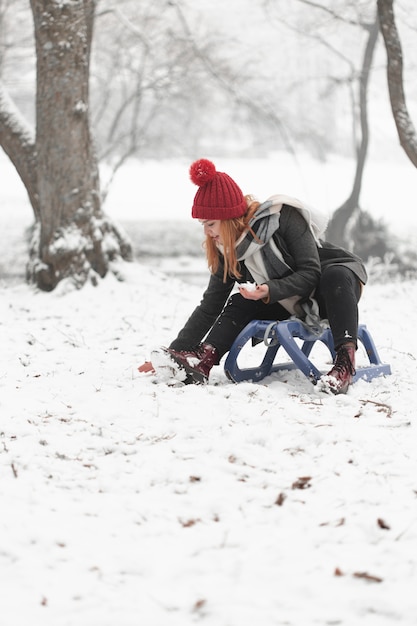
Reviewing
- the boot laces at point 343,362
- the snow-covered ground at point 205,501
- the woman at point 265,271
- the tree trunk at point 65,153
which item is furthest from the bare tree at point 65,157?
the boot laces at point 343,362

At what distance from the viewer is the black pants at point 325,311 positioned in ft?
12.2

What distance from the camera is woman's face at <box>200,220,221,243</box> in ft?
12.4

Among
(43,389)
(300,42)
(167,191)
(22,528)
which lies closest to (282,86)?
(300,42)

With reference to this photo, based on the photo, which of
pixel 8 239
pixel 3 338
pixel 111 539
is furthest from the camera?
pixel 8 239

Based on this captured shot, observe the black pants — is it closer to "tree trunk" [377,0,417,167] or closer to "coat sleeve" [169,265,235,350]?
"coat sleeve" [169,265,235,350]

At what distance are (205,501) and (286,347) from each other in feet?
4.82

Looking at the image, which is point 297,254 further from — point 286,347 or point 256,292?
point 286,347

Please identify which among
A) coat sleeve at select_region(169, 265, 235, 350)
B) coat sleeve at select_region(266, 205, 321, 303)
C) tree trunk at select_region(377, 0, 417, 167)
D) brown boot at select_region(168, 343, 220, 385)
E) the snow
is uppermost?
tree trunk at select_region(377, 0, 417, 167)

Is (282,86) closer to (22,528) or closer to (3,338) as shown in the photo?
(3,338)

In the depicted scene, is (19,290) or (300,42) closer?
(19,290)

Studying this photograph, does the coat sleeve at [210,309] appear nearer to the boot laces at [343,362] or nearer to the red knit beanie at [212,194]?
the red knit beanie at [212,194]

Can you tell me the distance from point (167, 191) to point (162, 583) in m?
30.2

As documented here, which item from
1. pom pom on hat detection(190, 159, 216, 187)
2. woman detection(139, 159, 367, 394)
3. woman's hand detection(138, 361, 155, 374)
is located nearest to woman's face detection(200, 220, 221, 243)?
woman detection(139, 159, 367, 394)

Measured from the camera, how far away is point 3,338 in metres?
5.16
